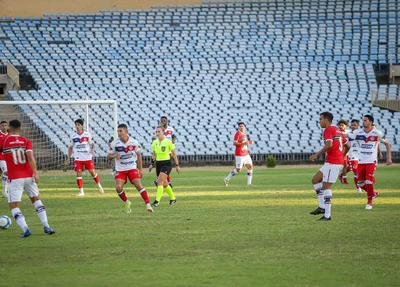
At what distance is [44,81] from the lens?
5197 centimetres

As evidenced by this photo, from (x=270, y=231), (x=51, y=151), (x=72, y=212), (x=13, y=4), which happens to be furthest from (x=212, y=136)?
(x=270, y=231)

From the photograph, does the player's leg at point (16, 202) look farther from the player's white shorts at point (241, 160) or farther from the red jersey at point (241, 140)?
the player's white shorts at point (241, 160)

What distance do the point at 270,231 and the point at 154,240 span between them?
2381 mm

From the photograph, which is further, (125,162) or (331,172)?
(125,162)

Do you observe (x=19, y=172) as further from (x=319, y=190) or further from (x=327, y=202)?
(x=319, y=190)

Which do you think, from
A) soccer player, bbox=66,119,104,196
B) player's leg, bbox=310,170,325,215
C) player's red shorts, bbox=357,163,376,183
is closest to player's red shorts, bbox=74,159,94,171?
soccer player, bbox=66,119,104,196

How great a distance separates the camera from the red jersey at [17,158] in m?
14.2

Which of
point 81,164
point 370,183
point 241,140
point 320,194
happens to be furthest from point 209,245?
point 241,140

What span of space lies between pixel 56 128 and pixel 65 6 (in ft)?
69.0

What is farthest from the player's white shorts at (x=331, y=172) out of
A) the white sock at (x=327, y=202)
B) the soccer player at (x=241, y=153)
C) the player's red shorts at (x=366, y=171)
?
the soccer player at (x=241, y=153)

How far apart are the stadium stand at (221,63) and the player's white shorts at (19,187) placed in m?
28.5

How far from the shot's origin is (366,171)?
64.2 ft

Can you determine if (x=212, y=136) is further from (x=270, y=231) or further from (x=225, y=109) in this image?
(x=270, y=231)

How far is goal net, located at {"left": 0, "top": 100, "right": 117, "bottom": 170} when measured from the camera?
38.6m
